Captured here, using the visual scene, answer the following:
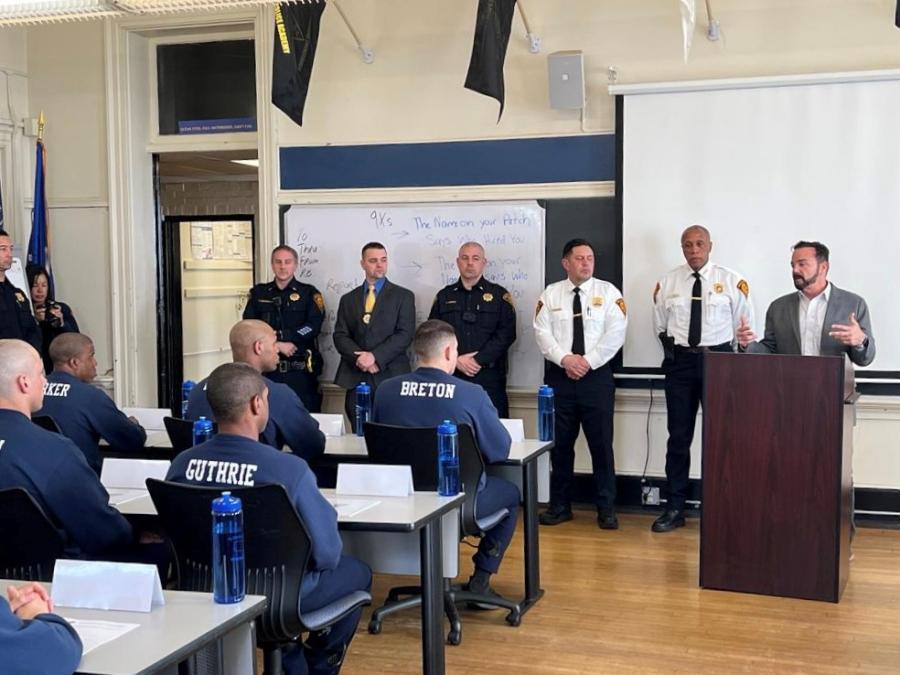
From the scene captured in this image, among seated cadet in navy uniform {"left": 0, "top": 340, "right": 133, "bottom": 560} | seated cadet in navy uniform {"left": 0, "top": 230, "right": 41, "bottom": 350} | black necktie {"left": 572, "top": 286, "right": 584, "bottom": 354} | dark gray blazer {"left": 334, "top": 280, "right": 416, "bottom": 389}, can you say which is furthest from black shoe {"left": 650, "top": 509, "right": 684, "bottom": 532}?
seated cadet in navy uniform {"left": 0, "top": 230, "right": 41, "bottom": 350}

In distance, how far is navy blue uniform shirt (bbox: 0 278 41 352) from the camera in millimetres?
6863

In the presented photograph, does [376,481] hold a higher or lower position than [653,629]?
higher

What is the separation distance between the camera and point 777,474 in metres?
4.70

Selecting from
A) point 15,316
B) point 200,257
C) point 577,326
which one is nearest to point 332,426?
point 577,326

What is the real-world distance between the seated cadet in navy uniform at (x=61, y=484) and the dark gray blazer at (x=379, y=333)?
364cm

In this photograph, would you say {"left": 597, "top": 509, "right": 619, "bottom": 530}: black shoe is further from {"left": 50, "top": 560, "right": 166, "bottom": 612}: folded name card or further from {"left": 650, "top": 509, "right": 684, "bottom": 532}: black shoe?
{"left": 50, "top": 560, "right": 166, "bottom": 612}: folded name card

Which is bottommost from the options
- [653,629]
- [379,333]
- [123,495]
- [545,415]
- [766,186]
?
[653,629]

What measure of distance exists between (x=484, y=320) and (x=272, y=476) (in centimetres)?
381

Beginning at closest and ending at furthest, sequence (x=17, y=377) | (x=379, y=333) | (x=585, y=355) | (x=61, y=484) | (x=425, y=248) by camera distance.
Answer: (x=61, y=484) < (x=17, y=377) < (x=585, y=355) < (x=379, y=333) < (x=425, y=248)

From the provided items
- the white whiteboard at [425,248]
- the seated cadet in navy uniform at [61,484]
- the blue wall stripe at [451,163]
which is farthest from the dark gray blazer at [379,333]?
the seated cadet in navy uniform at [61,484]

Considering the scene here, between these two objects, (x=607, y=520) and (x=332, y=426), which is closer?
(x=332, y=426)

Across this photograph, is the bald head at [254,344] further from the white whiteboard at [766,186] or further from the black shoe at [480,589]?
the white whiteboard at [766,186]

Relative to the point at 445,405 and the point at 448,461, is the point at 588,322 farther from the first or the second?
the point at 448,461

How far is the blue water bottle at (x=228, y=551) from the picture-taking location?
2.43 meters
